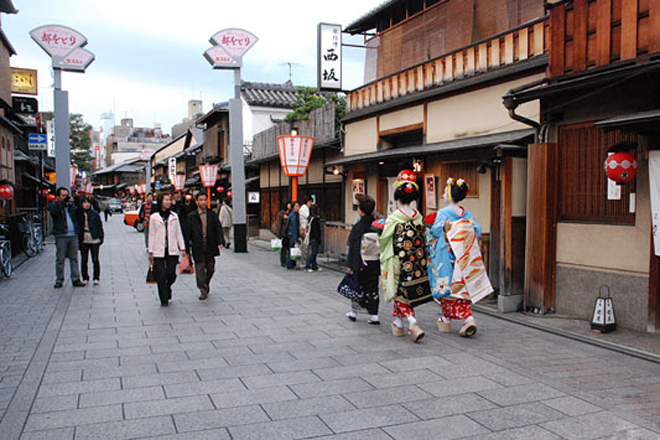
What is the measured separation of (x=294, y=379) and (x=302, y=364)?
55 centimetres

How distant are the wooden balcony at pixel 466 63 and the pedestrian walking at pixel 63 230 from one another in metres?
8.71

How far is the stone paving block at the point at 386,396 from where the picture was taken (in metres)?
4.96

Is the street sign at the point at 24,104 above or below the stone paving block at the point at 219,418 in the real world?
above

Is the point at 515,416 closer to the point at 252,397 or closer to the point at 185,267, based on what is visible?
the point at 252,397

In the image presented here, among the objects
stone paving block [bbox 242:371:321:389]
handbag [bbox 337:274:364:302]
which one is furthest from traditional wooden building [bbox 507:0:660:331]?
stone paving block [bbox 242:371:321:389]

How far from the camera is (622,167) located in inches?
280

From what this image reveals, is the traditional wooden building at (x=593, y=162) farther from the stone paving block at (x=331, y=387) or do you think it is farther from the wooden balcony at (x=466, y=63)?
the stone paving block at (x=331, y=387)

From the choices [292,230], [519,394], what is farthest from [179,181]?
[519,394]

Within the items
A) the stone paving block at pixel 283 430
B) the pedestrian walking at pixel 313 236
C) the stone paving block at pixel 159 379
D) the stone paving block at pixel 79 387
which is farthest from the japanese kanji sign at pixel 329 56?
the stone paving block at pixel 283 430

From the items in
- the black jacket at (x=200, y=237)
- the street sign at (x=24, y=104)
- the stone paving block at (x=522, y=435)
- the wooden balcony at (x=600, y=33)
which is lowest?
the stone paving block at (x=522, y=435)

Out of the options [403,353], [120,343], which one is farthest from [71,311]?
[403,353]

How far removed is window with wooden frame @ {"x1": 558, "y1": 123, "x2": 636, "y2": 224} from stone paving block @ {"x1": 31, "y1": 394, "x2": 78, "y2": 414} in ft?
24.6

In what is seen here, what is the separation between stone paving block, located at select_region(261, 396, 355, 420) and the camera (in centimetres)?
467

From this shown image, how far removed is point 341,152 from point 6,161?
1295cm
